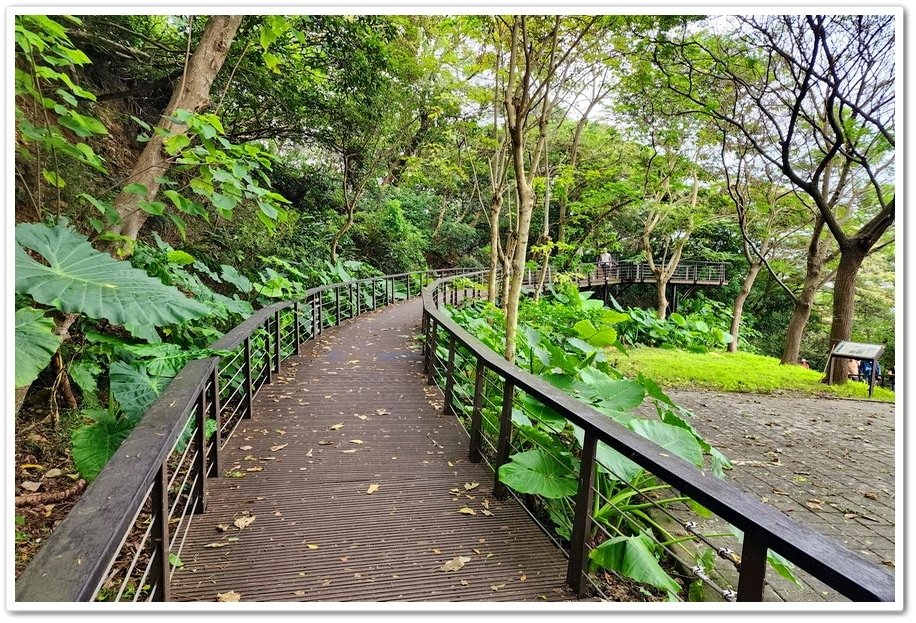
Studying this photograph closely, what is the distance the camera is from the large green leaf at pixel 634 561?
5.02ft

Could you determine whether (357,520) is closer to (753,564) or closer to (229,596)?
(229,596)

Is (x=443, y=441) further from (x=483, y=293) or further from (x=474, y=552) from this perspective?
(x=483, y=293)

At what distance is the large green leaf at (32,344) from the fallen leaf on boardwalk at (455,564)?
1720 millimetres

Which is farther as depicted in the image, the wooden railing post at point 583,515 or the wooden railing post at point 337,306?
the wooden railing post at point 337,306

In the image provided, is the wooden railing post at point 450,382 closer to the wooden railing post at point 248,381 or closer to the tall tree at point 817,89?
the wooden railing post at point 248,381

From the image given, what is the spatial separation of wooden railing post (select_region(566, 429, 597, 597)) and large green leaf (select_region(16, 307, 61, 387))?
1909mm

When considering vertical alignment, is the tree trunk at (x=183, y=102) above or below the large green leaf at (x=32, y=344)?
above

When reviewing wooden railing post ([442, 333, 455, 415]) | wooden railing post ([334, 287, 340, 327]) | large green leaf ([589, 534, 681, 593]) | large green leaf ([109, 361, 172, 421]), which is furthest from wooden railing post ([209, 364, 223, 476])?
wooden railing post ([334, 287, 340, 327])

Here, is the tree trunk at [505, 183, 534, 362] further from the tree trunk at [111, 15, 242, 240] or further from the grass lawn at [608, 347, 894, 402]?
the grass lawn at [608, 347, 894, 402]

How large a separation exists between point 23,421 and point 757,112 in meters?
12.0

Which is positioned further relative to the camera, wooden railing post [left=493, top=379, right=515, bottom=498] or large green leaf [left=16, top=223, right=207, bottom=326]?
wooden railing post [left=493, top=379, right=515, bottom=498]

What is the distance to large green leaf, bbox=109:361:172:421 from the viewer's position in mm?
2438

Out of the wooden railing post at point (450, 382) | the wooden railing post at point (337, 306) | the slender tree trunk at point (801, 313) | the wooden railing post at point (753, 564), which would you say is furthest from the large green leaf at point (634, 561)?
the slender tree trunk at point (801, 313)

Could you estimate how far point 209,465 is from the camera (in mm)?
2818
